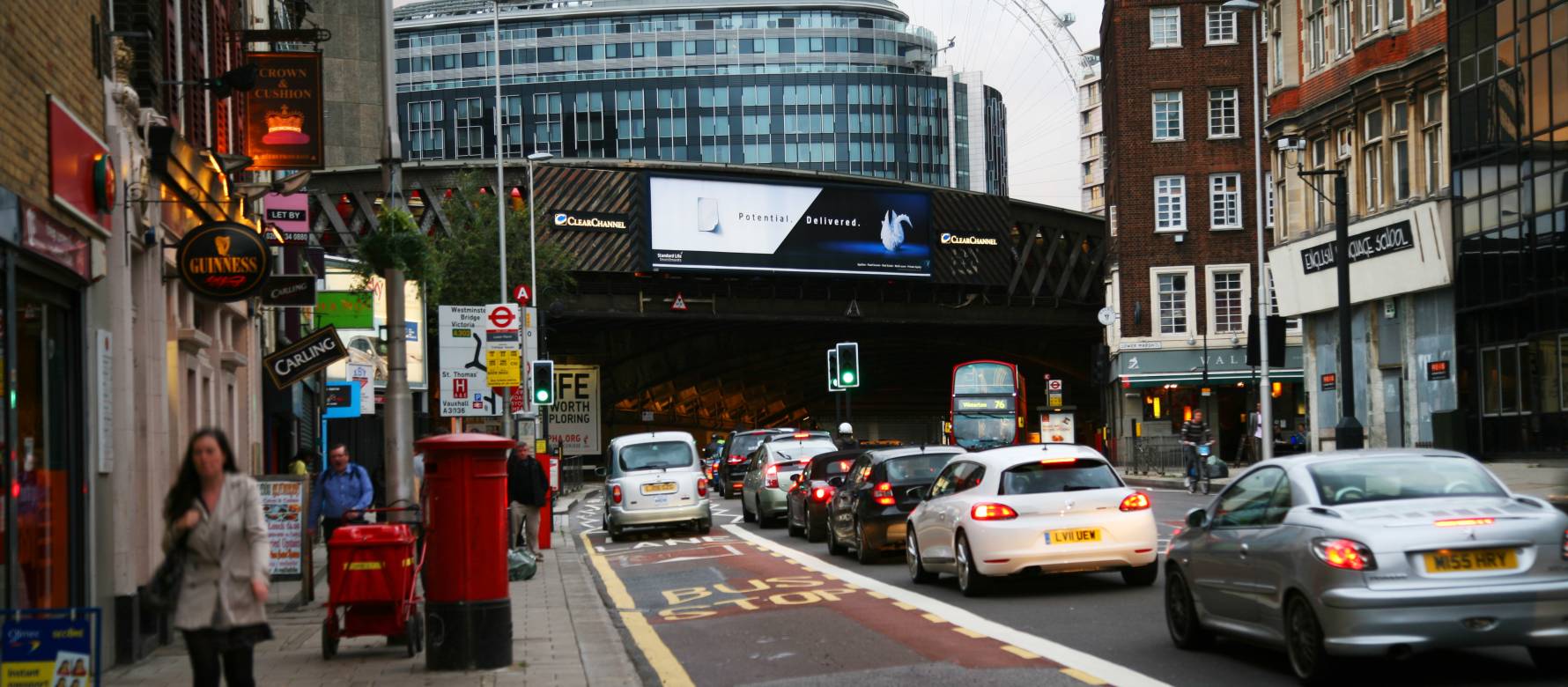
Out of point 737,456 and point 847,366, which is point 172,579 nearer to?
point 847,366

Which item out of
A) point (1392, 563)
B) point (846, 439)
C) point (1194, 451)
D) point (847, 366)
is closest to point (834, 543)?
point (1392, 563)

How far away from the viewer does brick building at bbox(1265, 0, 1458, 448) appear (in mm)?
37781

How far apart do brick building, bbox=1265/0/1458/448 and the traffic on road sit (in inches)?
733

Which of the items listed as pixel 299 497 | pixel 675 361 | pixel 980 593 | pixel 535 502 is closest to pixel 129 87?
pixel 299 497

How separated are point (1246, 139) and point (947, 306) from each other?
911 inches

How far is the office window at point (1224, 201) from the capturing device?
65688mm

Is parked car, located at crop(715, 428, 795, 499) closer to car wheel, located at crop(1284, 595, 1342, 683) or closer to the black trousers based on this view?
car wheel, located at crop(1284, 595, 1342, 683)

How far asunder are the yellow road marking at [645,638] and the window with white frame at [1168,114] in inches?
1835

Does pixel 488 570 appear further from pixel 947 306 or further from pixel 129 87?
pixel 947 306

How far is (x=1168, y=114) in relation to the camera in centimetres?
6569

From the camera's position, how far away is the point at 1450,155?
36.8 m

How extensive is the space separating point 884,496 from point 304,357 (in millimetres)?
6808

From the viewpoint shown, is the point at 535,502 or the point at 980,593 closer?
the point at 980,593

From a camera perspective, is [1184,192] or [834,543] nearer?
[834,543]
